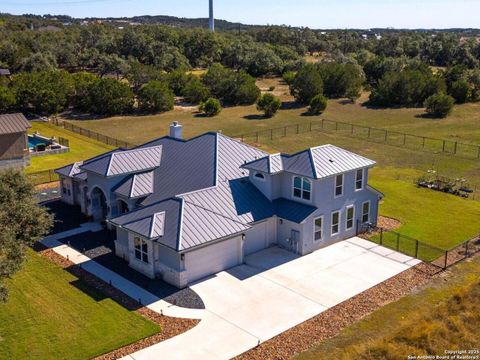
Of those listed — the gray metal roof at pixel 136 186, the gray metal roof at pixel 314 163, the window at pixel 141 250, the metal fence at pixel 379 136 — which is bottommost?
the metal fence at pixel 379 136

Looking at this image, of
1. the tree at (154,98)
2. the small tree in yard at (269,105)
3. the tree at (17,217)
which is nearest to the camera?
the tree at (17,217)

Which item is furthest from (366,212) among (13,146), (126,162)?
(13,146)

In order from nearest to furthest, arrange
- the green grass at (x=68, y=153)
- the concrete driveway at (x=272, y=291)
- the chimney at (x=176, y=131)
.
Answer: the concrete driveway at (x=272, y=291), the chimney at (x=176, y=131), the green grass at (x=68, y=153)

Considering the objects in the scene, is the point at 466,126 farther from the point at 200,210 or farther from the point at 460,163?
the point at 200,210

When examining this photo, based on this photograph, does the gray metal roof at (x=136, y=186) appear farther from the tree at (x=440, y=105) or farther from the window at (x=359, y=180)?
the tree at (x=440, y=105)

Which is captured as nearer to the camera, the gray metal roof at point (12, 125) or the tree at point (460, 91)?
the gray metal roof at point (12, 125)

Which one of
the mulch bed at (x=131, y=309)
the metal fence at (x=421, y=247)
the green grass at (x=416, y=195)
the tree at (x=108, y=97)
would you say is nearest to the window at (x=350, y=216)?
the metal fence at (x=421, y=247)

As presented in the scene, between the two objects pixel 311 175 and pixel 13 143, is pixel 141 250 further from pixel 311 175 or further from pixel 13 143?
pixel 13 143
